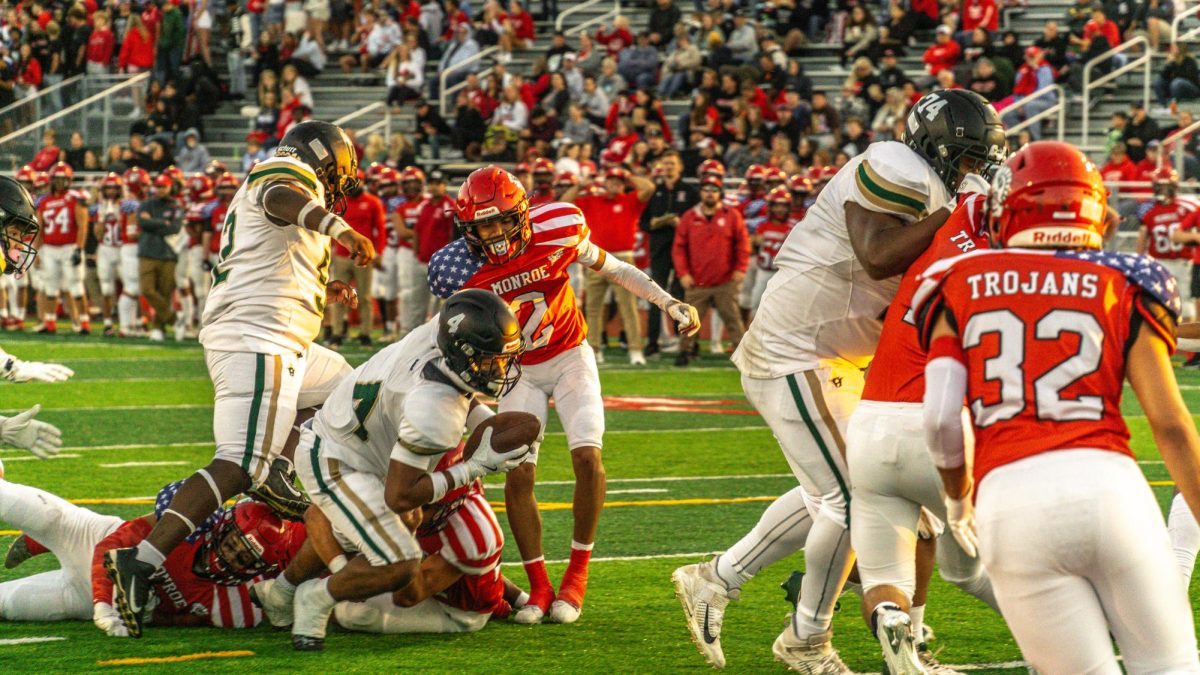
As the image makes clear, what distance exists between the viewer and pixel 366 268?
55.2 ft

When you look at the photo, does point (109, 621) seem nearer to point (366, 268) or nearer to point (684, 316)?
point (684, 316)

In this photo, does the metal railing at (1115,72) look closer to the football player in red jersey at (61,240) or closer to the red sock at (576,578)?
the football player in red jersey at (61,240)

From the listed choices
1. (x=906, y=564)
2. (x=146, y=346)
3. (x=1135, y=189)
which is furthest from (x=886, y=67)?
(x=906, y=564)

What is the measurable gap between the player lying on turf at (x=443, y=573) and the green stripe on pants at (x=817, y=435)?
1130 millimetres

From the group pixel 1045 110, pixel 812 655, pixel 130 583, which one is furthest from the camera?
pixel 1045 110

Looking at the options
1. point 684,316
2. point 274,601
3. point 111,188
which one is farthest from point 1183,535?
point 111,188

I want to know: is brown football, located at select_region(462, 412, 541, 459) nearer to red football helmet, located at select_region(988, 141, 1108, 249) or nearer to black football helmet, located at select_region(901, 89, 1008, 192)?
black football helmet, located at select_region(901, 89, 1008, 192)

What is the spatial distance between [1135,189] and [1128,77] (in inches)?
119

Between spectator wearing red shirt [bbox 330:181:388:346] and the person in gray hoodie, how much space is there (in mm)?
2179

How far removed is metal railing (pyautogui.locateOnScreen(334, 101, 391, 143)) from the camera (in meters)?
22.6

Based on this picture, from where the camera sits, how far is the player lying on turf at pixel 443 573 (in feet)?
17.8

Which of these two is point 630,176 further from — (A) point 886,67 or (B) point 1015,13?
(B) point 1015,13

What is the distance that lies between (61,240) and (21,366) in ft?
46.9

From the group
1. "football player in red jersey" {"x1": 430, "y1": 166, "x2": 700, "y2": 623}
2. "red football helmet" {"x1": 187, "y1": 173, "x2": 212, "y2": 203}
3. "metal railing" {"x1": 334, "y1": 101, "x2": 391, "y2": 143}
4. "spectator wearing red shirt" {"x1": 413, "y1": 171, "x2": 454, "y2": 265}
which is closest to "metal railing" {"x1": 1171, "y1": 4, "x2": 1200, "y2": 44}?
"spectator wearing red shirt" {"x1": 413, "y1": 171, "x2": 454, "y2": 265}
